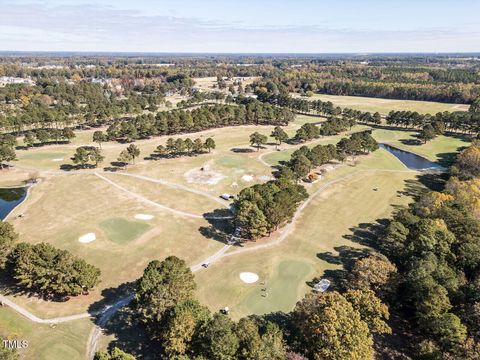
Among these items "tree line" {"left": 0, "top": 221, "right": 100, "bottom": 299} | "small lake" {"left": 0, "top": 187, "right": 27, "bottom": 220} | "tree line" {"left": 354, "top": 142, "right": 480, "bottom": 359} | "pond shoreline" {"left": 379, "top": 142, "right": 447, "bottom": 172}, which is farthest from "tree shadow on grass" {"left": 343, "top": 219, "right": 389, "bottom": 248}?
"small lake" {"left": 0, "top": 187, "right": 27, "bottom": 220}

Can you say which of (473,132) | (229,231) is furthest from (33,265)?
(473,132)

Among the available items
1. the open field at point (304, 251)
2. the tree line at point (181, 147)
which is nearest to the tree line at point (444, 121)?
the open field at point (304, 251)

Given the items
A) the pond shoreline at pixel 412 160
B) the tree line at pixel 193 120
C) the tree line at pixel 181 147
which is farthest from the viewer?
the tree line at pixel 193 120

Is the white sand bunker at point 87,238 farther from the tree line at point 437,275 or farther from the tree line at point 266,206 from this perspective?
the tree line at point 437,275

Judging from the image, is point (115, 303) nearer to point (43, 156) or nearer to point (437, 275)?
point (437, 275)

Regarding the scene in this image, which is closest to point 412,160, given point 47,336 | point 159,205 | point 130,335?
point 159,205
